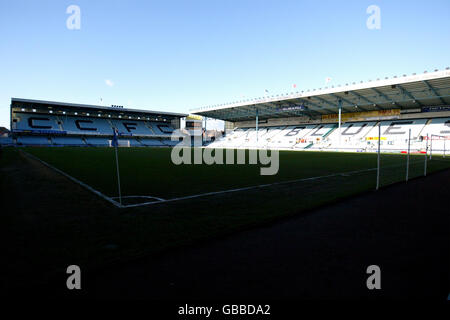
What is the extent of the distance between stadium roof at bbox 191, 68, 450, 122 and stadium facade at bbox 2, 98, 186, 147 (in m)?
23.8

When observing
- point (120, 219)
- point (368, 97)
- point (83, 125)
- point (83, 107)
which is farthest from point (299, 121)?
point (120, 219)

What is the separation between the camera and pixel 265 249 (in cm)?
366

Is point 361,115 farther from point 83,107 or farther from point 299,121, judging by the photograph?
point 83,107

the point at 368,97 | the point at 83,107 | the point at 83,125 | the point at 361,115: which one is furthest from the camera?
the point at 83,125

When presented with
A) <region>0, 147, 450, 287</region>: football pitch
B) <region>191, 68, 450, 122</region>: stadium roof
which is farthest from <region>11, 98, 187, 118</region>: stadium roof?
<region>0, 147, 450, 287</region>: football pitch

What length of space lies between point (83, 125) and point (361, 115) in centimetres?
7117

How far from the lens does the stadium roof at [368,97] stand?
1315 inches

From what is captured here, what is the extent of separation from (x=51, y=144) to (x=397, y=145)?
75317 millimetres

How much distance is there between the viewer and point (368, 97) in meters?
42.5

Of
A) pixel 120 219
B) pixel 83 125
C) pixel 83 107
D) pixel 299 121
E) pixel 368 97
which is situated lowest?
pixel 120 219

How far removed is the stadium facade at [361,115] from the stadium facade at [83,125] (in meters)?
17.1

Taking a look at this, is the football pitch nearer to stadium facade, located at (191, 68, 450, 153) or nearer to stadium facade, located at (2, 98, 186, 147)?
stadium facade, located at (191, 68, 450, 153)

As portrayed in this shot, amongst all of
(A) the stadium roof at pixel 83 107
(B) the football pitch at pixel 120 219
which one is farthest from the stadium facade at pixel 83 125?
(B) the football pitch at pixel 120 219

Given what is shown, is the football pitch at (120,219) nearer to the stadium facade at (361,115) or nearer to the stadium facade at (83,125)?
the stadium facade at (361,115)
